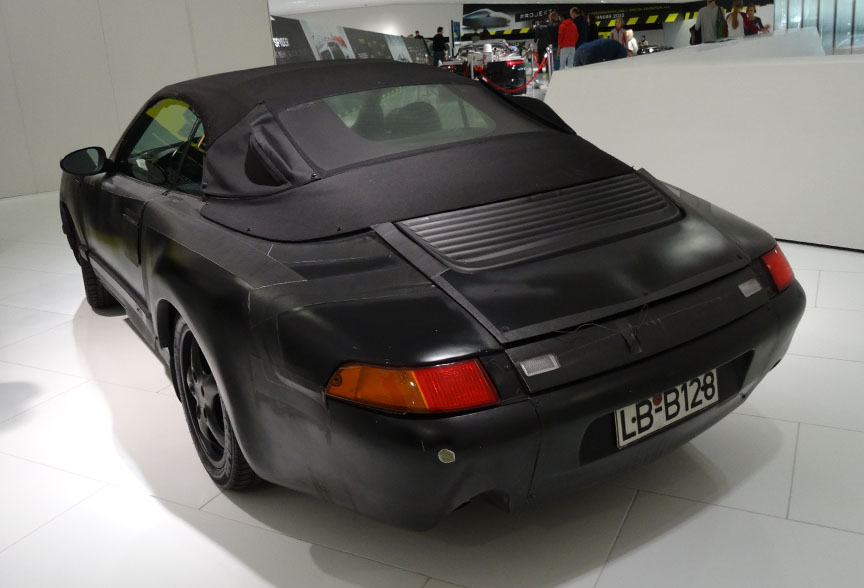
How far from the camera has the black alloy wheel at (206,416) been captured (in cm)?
214

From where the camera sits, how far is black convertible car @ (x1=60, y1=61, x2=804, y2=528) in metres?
1.57

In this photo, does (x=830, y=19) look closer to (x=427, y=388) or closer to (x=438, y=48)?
(x=438, y=48)

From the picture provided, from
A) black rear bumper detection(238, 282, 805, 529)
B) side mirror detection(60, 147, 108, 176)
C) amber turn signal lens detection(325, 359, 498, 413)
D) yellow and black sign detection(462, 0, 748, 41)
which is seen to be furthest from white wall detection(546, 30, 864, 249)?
yellow and black sign detection(462, 0, 748, 41)

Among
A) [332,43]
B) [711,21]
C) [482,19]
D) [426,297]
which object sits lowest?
[426,297]

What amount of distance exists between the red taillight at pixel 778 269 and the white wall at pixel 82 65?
8170 mm

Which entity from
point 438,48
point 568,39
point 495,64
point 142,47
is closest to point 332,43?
point 495,64

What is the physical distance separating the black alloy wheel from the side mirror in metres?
1.04

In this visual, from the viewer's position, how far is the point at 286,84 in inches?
99.3

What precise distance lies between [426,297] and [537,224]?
45cm

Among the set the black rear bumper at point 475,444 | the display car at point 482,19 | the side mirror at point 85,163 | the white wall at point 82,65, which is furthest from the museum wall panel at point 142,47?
the display car at point 482,19

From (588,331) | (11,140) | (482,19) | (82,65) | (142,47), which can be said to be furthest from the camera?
(482,19)

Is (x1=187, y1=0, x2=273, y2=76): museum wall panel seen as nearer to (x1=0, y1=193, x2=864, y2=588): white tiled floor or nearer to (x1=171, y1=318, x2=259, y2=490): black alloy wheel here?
(x1=0, y1=193, x2=864, y2=588): white tiled floor

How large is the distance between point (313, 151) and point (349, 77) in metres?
0.49

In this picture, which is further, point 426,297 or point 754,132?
point 754,132
